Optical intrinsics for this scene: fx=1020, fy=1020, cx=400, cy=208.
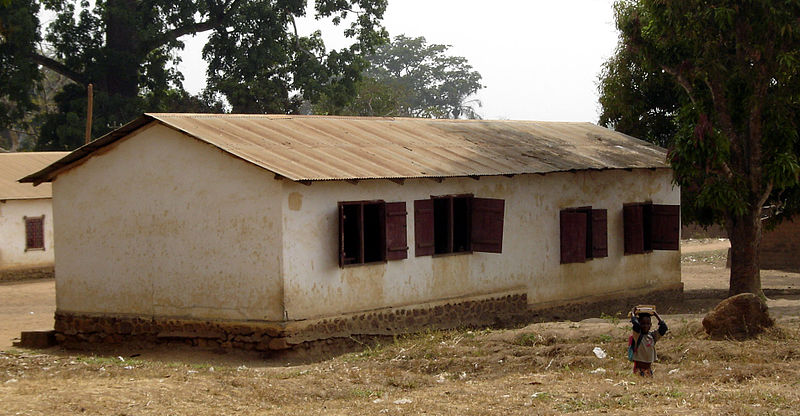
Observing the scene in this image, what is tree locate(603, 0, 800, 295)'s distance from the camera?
17266 mm

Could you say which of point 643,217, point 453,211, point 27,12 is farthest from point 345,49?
point 453,211

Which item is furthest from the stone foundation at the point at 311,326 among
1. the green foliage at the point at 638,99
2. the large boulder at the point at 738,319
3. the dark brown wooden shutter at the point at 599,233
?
the green foliage at the point at 638,99

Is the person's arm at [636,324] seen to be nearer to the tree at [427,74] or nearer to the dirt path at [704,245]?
the dirt path at [704,245]

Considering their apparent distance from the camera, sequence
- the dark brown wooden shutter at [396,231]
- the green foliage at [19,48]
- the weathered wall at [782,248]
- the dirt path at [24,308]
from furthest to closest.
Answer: the green foliage at [19,48] → the weathered wall at [782,248] → the dirt path at [24,308] → the dark brown wooden shutter at [396,231]

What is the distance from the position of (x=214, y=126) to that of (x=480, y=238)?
14.4 ft

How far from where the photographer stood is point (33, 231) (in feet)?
84.2

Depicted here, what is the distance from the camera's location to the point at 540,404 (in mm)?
9289

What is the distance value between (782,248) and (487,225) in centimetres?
1403

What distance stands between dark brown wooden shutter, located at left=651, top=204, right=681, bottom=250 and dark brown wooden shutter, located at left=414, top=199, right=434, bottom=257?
638 cm

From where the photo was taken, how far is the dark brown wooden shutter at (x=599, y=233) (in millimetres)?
18359

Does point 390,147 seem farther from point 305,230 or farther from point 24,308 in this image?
point 24,308

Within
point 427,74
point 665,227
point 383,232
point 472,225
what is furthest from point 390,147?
point 427,74

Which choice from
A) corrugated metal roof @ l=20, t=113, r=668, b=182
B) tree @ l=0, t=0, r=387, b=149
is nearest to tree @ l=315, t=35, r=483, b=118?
tree @ l=0, t=0, r=387, b=149

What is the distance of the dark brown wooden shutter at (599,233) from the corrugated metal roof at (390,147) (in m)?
0.89
